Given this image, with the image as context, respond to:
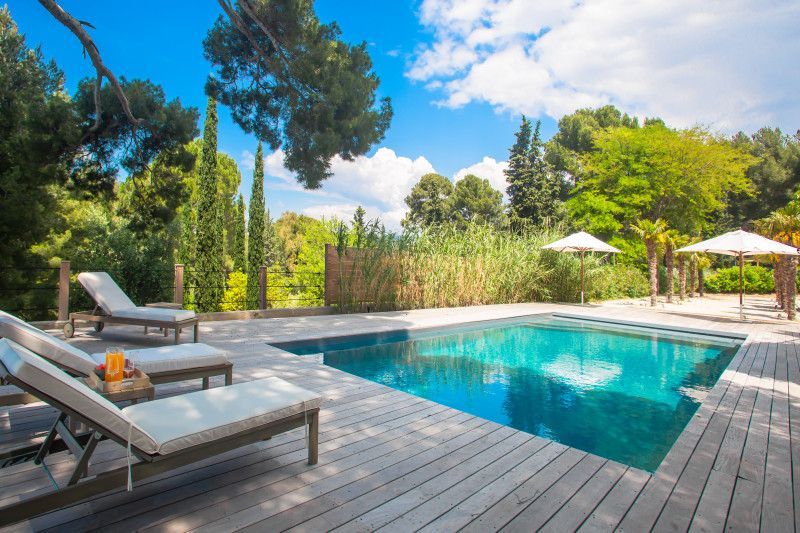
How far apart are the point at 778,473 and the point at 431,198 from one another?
33.0 metres

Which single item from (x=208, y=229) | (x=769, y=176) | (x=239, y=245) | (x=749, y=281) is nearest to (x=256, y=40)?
(x=208, y=229)

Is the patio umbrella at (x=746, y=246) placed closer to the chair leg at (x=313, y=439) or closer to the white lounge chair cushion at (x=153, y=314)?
the chair leg at (x=313, y=439)

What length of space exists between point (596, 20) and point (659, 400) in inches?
340

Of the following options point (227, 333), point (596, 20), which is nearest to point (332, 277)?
point (227, 333)

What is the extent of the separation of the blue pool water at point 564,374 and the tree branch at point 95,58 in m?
4.34

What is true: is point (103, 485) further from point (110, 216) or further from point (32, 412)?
point (110, 216)

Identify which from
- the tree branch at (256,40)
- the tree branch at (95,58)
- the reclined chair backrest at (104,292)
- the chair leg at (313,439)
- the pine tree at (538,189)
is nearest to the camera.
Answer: the chair leg at (313,439)

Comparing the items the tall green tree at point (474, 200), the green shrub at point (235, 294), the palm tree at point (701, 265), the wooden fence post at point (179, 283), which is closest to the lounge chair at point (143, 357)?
the wooden fence post at point (179, 283)

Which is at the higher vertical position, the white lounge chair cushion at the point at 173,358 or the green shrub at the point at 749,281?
the green shrub at the point at 749,281

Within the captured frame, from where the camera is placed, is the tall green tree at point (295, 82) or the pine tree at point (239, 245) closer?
the tall green tree at point (295, 82)

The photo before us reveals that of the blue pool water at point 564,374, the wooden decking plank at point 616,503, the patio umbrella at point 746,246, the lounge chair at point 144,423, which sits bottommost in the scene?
the blue pool water at point 564,374

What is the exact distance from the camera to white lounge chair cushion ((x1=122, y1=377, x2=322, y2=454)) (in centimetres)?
167

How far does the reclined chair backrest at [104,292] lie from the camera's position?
16.4 ft

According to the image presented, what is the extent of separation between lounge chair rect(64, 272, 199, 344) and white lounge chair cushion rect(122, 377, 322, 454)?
2.99 metres
